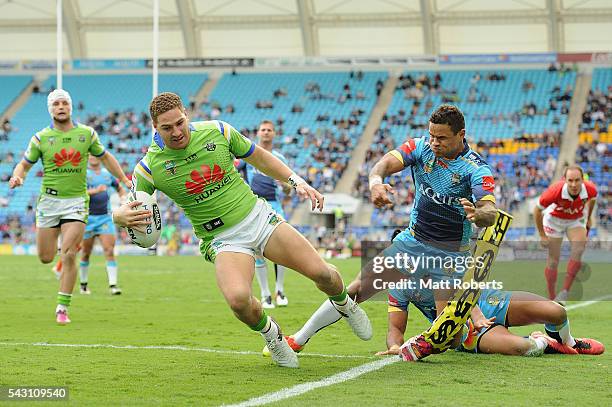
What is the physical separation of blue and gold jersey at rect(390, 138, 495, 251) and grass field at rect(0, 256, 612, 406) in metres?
1.01

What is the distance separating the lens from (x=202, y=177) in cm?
739

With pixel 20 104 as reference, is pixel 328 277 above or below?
below

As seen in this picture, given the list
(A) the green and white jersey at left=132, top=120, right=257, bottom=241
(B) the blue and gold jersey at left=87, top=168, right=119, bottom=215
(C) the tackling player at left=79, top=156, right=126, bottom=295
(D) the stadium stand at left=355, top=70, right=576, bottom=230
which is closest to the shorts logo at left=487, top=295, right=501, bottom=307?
(A) the green and white jersey at left=132, top=120, right=257, bottom=241

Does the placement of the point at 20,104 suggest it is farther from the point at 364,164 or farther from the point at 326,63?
the point at 364,164

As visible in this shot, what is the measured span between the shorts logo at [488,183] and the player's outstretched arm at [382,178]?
26.7 inches

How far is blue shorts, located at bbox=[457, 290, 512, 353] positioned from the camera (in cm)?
812

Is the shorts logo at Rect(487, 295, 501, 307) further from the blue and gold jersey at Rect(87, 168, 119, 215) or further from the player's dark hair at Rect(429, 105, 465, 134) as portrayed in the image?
the blue and gold jersey at Rect(87, 168, 119, 215)

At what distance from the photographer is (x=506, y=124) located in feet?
149

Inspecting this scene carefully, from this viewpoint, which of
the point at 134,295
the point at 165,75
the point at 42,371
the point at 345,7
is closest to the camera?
the point at 42,371

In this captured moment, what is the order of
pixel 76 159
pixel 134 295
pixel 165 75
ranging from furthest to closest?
pixel 165 75 < pixel 134 295 < pixel 76 159

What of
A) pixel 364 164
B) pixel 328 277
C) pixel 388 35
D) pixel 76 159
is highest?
pixel 388 35

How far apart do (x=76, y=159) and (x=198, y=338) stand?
3.26m

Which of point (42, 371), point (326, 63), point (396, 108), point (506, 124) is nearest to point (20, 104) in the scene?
point (326, 63)

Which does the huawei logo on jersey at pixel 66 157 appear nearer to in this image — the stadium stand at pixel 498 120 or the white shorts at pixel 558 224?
the white shorts at pixel 558 224
